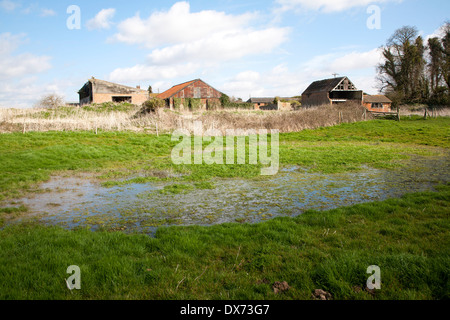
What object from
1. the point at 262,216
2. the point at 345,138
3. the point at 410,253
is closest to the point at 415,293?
the point at 410,253

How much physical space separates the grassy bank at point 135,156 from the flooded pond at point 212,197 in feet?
3.65

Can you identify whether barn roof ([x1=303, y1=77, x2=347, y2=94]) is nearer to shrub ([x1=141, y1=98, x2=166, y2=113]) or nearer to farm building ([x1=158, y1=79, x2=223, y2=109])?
farm building ([x1=158, y1=79, x2=223, y2=109])

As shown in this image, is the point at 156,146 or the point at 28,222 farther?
the point at 156,146

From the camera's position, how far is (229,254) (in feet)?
15.6

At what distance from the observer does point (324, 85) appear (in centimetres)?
5359

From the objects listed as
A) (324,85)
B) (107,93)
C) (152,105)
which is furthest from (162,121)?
(324,85)

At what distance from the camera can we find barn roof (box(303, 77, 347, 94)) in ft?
165

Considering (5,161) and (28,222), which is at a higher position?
(5,161)

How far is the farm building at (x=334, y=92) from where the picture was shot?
50.4 m

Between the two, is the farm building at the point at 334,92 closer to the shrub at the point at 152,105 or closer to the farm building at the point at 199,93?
the farm building at the point at 199,93

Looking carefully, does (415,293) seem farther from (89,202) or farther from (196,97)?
(196,97)

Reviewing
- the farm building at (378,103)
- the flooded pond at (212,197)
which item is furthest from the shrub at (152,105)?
the farm building at (378,103)
